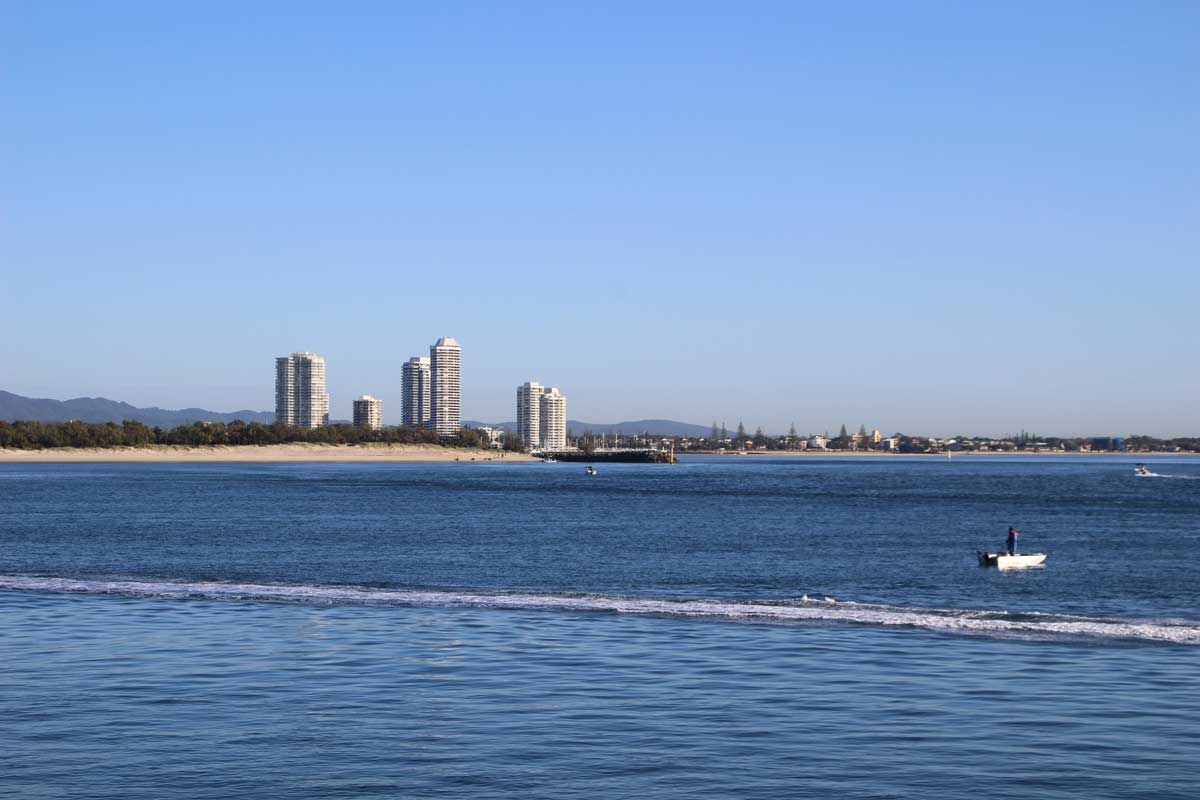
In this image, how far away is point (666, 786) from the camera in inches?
728

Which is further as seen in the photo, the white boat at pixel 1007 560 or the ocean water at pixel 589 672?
the white boat at pixel 1007 560

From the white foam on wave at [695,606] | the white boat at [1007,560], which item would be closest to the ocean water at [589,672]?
the white foam on wave at [695,606]

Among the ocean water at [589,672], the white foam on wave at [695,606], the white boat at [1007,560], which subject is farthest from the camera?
the white boat at [1007,560]

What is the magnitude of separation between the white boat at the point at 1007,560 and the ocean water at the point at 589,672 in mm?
888

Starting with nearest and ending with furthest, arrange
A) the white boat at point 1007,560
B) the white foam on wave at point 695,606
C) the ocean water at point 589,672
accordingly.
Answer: the ocean water at point 589,672 < the white foam on wave at point 695,606 < the white boat at point 1007,560

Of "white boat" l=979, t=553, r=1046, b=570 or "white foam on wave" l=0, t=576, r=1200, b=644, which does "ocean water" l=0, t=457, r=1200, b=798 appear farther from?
"white boat" l=979, t=553, r=1046, b=570

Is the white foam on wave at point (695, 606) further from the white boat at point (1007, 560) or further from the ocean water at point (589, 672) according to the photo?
the white boat at point (1007, 560)

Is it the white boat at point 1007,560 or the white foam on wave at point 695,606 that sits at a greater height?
the white foam on wave at point 695,606

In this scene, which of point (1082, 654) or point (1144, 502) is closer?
point (1082, 654)

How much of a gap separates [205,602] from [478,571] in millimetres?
15238

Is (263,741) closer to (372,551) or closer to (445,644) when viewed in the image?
(445,644)

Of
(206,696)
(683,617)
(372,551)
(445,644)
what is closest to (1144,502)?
(372,551)

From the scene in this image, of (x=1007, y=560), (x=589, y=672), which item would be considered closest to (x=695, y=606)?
(x=589, y=672)

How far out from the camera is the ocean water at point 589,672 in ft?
63.3
